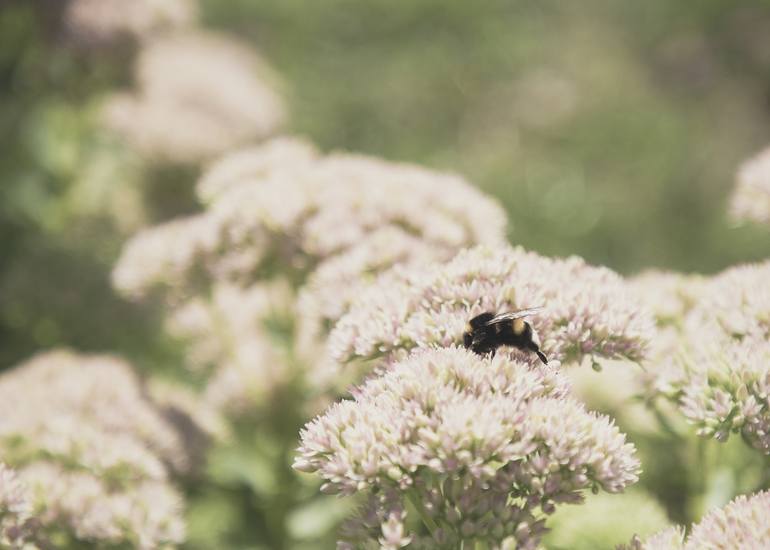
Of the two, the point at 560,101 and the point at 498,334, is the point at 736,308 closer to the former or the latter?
the point at 498,334

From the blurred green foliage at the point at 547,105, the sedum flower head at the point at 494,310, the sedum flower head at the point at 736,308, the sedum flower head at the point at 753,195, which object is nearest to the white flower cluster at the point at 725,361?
the sedum flower head at the point at 736,308

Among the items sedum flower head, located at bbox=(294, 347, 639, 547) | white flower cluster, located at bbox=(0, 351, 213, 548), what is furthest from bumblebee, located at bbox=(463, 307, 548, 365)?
white flower cluster, located at bbox=(0, 351, 213, 548)

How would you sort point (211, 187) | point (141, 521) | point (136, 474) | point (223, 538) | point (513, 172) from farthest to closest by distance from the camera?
1. point (513, 172)
2. point (211, 187)
3. point (223, 538)
4. point (136, 474)
5. point (141, 521)

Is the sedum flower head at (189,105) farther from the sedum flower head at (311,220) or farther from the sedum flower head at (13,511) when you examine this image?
the sedum flower head at (13,511)

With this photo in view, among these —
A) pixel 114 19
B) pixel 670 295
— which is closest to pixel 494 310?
pixel 670 295

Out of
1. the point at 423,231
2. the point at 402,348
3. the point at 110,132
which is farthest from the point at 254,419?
the point at 110,132

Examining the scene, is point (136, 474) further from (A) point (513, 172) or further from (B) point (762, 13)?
(B) point (762, 13)

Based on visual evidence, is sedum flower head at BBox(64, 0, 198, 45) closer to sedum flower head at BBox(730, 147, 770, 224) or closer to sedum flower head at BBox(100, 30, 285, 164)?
sedum flower head at BBox(100, 30, 285, 164)
